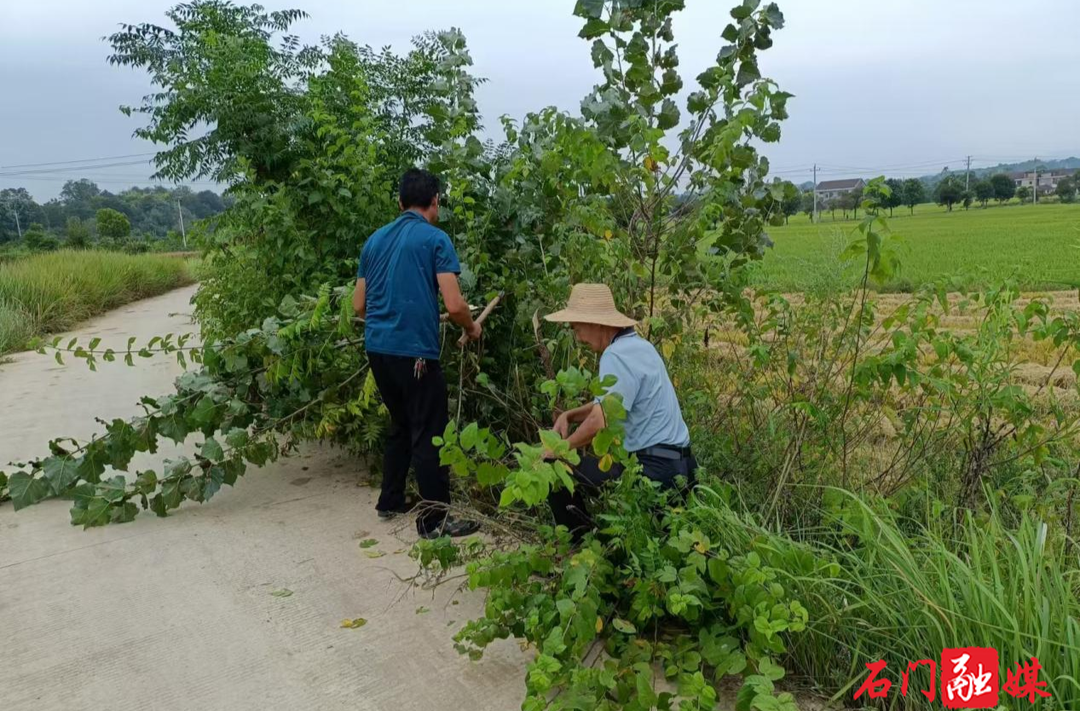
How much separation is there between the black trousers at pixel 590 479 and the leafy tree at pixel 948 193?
279 feet

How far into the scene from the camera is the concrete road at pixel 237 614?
2.70 m

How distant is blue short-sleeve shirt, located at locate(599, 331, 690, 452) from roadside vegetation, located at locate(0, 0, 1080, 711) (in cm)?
24

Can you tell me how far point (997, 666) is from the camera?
2.15 meters

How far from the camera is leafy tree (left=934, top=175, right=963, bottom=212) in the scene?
78.4 metres

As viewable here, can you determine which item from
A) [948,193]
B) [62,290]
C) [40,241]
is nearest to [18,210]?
[40,241]

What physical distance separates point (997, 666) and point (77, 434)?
6402 millimetres

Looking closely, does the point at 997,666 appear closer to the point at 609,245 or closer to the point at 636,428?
the point at 636,428

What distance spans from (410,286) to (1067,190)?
86.4m

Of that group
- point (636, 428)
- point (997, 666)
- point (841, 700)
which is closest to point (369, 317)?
point (636, 428)

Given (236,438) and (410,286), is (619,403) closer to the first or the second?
(410,286)

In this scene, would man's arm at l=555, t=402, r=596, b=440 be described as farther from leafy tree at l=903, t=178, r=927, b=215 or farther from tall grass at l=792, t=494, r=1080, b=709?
leafy tree at l=903, t=178, r=927, b=215

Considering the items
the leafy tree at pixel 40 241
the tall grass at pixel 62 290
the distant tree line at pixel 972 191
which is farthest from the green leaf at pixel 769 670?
the distant tree line at pixel 972 191

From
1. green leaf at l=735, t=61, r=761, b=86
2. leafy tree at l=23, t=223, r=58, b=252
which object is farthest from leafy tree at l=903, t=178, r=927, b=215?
green leaf at l=735, t=61, r=761, b=86

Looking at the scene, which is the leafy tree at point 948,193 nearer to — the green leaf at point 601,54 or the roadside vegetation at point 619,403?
the roadside vegetation at point 619,403
